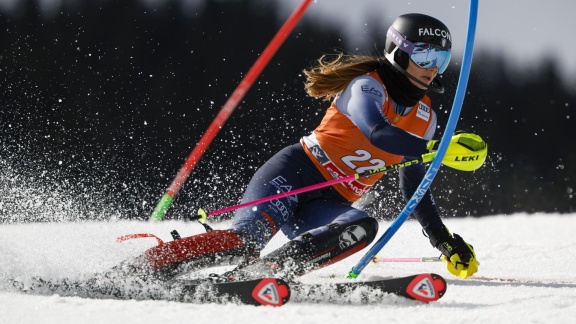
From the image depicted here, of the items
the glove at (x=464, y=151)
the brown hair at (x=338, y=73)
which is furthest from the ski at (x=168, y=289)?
the brown hair at (x=338, y=73)

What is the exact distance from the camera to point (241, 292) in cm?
272

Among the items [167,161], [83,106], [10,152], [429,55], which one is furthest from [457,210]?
[429,55]

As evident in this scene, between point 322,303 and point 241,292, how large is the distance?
0.33 meters

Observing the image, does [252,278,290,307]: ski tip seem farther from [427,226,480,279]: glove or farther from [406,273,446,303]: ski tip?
[427,226,480,279]: glove

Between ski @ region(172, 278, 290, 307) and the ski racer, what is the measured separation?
290 millimetres

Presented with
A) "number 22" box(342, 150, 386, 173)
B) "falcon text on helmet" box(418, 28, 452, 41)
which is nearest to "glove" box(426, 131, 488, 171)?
"number 22" box(342, 150, 386, 173)

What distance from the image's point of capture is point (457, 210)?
23531 mm

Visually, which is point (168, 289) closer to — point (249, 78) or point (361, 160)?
point (361, 160)

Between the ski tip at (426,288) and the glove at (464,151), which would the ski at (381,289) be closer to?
the ski tip at (426,288)

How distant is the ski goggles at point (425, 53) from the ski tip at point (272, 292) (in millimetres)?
1408

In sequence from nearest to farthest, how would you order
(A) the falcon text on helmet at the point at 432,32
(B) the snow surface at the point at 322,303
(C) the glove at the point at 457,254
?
1. (B) the snow surface at the point at 322,303
2. (A) the falcon text on helmet at the point at 432,32
3. (C) the glove at the point at 457,254

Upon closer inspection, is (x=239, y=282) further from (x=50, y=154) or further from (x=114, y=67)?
(x=114, y=67)

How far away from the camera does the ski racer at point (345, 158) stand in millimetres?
3135

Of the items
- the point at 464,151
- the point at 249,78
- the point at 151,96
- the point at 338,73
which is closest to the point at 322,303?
the point at 464,151
